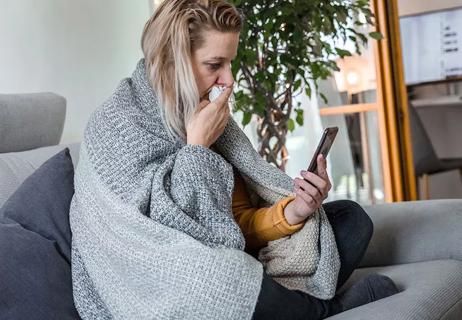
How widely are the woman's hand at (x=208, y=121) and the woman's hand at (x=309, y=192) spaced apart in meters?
0.19

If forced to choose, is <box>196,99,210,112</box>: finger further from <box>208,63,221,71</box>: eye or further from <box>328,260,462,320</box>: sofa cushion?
<box>328,260,462,320</box>: sofa cushion

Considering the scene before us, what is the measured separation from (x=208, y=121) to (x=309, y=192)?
0.79 ft

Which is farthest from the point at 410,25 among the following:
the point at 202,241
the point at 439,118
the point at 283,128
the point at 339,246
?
the point at 202,241

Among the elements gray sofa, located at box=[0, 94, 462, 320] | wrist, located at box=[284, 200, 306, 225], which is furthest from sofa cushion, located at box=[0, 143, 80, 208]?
wrist, located at box=[284, 200, 306, 225]

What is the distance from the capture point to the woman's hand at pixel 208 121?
59.2 inches

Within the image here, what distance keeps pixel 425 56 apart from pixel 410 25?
0.53 ft

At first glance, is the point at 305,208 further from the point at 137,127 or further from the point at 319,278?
the point at 137,127

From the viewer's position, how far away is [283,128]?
2.77 metres

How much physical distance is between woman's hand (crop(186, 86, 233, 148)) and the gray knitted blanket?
0.15 ft

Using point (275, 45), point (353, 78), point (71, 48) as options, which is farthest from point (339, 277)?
point (353, 78)

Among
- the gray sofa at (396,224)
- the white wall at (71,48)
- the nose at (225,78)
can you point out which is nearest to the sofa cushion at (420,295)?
the gray sofa at (396,224)

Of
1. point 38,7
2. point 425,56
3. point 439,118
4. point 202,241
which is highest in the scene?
point 38,7

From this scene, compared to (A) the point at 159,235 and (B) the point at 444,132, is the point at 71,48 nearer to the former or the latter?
(A) the point at 159,235

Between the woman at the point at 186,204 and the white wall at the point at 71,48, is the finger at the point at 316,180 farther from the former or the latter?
the white wall at the point at 71,48
